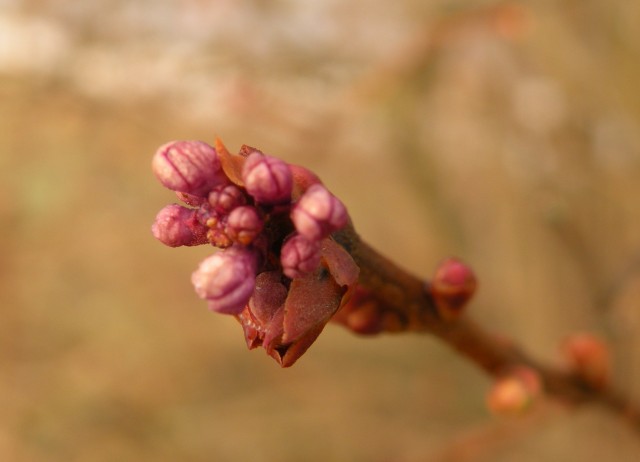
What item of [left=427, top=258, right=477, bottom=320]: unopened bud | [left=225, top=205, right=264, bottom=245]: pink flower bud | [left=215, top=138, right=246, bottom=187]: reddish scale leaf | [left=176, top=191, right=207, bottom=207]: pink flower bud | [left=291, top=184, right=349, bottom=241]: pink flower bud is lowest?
[left=427, top=258, right=477, bottom=320]: unopened bud

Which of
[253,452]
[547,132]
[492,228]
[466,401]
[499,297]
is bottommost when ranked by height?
[253,452]

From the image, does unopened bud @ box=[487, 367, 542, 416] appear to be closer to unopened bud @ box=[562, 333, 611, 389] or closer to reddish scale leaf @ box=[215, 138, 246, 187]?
unopened bud @ box=[562, 333, 611, 389]

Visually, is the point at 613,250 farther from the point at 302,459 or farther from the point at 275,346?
the point at 275,346

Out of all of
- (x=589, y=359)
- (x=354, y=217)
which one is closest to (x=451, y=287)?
(x=589, y=359)

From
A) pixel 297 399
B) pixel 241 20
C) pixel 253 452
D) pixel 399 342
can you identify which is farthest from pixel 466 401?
pixel 241 20

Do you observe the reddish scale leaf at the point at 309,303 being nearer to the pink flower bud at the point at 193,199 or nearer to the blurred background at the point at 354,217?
the pink flower bud at the point at 193,199

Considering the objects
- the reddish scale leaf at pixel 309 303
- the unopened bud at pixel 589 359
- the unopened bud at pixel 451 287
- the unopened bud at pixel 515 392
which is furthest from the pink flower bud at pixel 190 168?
the unopened bud at pixel 589 359

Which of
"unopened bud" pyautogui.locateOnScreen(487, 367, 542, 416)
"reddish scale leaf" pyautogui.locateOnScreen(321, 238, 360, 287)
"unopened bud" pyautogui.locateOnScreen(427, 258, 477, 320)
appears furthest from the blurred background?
"reddish scale leaf" pyautogui.locateOnScreen(321, 238, 360, 287)

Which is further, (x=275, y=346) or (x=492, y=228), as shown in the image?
(x=492, y=228)
